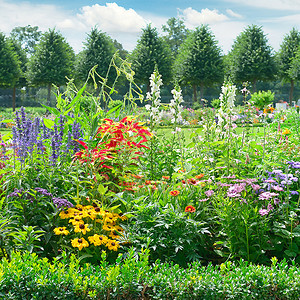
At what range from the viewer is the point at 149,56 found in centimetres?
2930

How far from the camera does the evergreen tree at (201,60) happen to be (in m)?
28.4

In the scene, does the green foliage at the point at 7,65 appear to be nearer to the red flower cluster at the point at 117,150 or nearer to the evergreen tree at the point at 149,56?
the evergreen tree at the point at 149,56

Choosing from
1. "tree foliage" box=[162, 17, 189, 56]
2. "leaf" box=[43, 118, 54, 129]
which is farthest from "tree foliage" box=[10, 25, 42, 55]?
"leaf" box=[43, 118, 54, 129]

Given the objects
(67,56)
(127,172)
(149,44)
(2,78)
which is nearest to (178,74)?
(149,44)

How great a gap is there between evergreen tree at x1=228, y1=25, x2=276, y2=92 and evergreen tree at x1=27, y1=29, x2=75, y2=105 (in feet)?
44.9

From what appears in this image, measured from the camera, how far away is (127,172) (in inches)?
152

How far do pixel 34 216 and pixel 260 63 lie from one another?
28.2 metres

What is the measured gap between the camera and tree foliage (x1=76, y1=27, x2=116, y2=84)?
29.2 metres

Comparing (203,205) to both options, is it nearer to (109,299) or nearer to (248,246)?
(248,246)

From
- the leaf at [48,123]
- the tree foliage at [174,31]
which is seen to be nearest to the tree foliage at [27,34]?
the tree foliage at [174,31]

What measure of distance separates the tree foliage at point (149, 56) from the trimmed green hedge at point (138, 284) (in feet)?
90.0

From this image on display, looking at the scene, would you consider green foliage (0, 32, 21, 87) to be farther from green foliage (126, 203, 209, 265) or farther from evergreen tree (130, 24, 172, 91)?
green foliage (126, 203, 209, 265)

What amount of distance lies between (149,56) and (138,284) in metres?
28.3

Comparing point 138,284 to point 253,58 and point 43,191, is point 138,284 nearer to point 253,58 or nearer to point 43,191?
point 43,191
